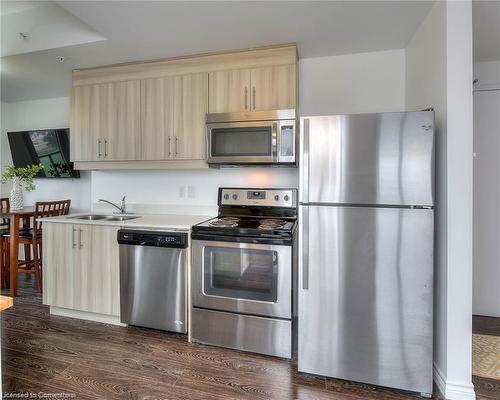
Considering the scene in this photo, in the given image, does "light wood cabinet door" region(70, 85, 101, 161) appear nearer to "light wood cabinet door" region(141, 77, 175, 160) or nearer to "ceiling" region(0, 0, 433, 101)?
"ceiling" region(0, 0, 433, 101)

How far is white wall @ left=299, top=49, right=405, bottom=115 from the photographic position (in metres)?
2.57

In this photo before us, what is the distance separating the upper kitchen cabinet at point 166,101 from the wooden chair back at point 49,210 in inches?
26.9

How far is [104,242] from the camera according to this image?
2.56 meters

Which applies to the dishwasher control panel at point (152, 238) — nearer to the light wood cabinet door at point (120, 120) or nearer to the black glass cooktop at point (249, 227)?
the black glass cooktop at point (249, 227)

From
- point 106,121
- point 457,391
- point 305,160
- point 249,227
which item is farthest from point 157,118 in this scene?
point 457,391

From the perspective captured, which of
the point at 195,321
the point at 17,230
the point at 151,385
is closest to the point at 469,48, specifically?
the point at 195,321

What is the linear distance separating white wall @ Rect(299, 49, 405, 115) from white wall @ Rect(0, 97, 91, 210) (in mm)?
3049

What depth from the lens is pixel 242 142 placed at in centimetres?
246

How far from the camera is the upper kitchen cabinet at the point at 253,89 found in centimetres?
243

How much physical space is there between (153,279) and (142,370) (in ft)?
2.20

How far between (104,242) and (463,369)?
109 inches

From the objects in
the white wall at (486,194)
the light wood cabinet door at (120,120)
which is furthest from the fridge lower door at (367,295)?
the light wood cabinet door at (120,120)

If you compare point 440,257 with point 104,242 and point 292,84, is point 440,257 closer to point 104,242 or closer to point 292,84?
point 292,84

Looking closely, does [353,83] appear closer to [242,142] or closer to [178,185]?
[242,142]
